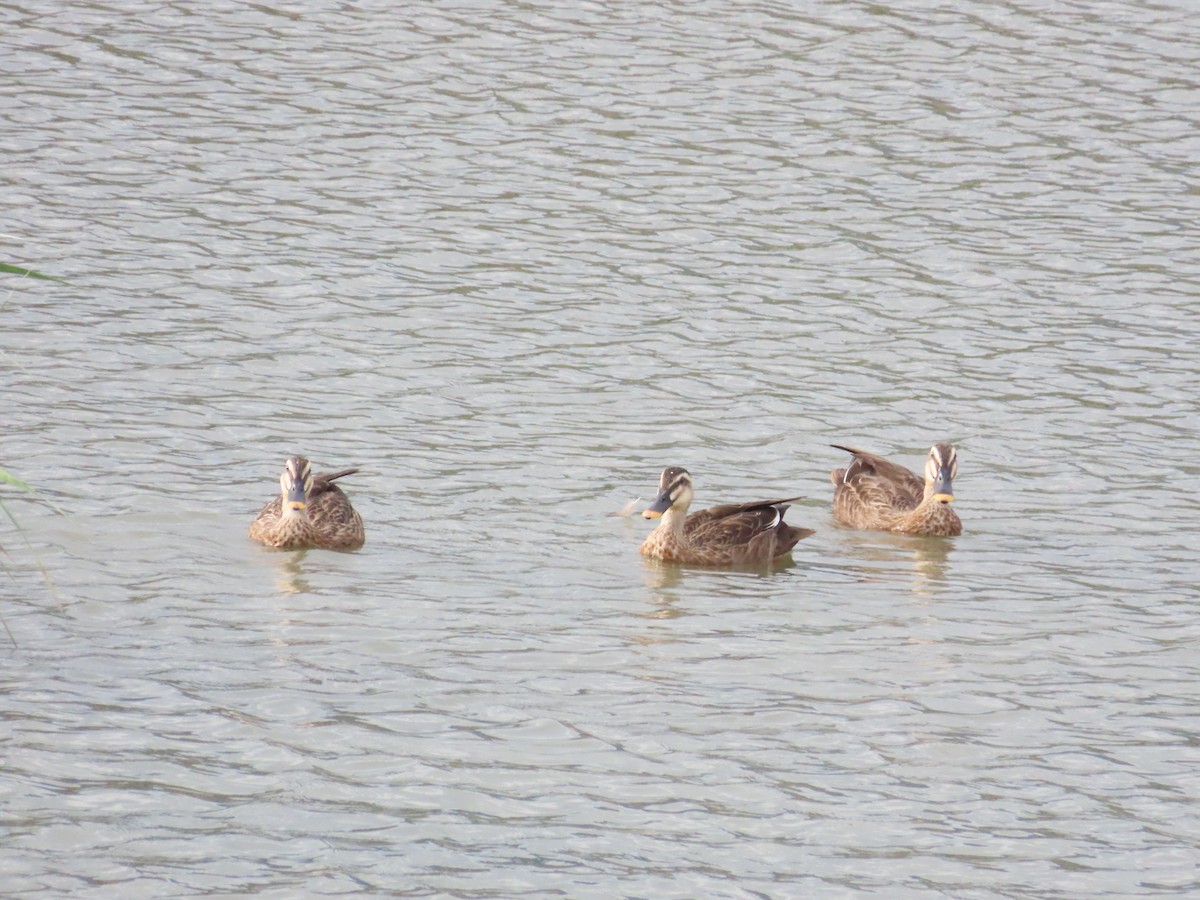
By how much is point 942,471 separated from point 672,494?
2.06 meters

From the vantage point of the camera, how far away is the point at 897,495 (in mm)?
14547

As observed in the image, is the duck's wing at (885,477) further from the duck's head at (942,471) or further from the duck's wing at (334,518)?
the duck's wing at (334,518)

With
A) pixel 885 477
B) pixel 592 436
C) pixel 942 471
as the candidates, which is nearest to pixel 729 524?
pixel 885 477

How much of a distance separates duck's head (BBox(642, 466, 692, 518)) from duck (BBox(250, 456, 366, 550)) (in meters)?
2.04

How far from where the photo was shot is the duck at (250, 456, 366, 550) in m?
12.9

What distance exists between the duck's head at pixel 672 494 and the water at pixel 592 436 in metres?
0.46

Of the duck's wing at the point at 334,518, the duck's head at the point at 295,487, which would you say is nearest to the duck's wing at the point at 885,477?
the duck's wing at the point at 334,518

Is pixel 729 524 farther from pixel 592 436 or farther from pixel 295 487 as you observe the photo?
pixel 295 487

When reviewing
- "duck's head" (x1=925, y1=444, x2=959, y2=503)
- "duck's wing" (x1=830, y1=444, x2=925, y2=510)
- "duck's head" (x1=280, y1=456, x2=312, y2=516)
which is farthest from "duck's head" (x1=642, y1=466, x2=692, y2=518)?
"duck's head" (x1=280, y1=456, x2=312, y2=516)

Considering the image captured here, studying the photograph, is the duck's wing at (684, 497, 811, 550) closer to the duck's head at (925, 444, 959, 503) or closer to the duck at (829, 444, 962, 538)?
the duck at (829, 444, 962, 538)

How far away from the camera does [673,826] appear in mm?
8750

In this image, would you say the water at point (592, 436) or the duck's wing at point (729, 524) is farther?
the duck's wing at point (729, 524)

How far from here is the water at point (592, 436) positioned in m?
8.85

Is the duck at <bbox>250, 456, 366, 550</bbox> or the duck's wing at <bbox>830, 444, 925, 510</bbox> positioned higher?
the duck's wing at <bbox>830, 444, 925, 510</bbox>
